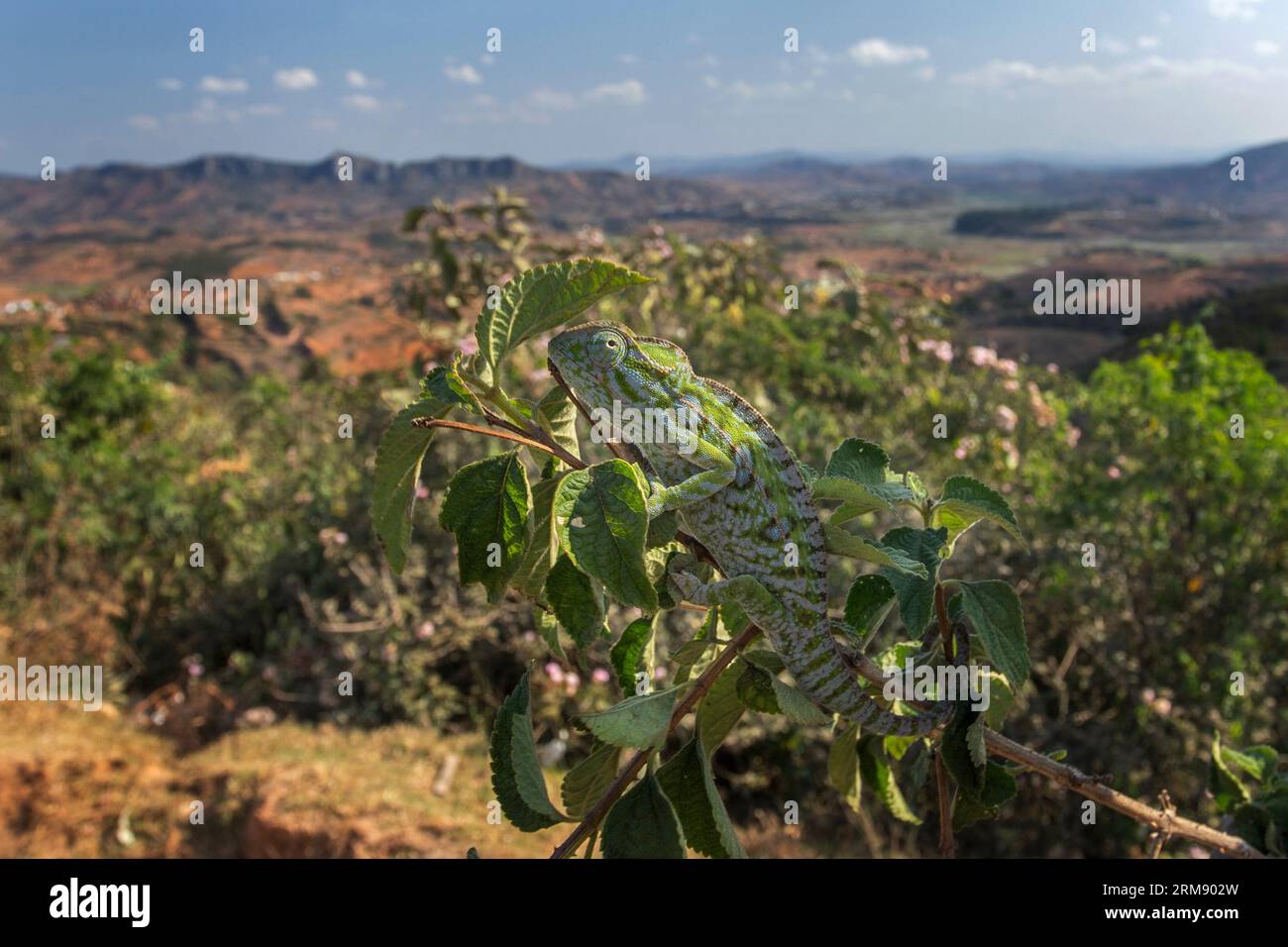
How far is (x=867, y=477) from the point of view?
1186mm

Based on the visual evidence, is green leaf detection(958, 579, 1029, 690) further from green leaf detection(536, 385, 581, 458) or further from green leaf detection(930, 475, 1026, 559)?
green leaf detection(536, 385, 581, 458)

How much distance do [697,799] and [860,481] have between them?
473 mm

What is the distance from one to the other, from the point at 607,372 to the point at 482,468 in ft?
1.25

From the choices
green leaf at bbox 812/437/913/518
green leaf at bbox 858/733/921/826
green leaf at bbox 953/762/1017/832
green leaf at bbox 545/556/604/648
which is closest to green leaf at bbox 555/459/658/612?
green leaf at bbox 545/556/604/648

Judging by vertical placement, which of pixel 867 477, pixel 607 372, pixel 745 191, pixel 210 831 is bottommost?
pixel 210 831

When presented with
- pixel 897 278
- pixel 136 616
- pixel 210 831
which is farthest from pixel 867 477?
pixel 136 616

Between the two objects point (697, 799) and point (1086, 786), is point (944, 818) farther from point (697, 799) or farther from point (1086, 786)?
point (697, 799)

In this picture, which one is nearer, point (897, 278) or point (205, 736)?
point (205, 736)

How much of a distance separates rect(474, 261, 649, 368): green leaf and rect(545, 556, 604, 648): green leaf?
0.86 feet

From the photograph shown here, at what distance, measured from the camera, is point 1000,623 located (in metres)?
1.07

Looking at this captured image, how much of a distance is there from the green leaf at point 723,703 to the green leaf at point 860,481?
0.26 metres

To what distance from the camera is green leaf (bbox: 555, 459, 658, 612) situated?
2.93 feet

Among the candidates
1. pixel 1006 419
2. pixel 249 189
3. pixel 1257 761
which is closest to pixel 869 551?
pixel 1257 761

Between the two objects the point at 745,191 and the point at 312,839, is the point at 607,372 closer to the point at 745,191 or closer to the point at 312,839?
the point at 312,839
